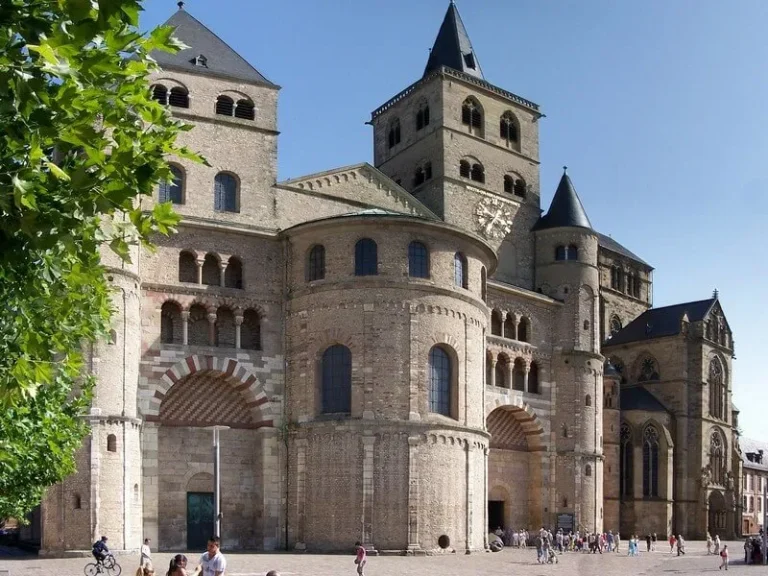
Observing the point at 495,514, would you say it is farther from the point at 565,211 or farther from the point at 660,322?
the point at 660,322

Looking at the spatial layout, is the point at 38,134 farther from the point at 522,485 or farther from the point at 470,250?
the point at 522,485

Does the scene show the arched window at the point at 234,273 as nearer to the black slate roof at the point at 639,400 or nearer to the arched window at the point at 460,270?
the arched window at the point at 460,270

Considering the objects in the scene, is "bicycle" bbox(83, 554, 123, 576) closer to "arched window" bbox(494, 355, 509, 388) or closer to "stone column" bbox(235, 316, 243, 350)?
"stone column" bbox(235, 316, 243, 350)

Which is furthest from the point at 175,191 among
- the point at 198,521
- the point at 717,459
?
the point at 717,459

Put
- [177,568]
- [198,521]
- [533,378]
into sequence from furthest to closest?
[533,378] < [198,521] < [177,568]

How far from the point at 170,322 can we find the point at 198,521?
801 centimetres

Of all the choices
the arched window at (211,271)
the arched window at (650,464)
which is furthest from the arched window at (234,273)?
the arched window at (650,464)

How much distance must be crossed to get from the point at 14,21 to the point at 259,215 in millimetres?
37450

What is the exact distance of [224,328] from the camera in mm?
44031

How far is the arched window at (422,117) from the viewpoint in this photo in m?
60.6

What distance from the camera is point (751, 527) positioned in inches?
3654

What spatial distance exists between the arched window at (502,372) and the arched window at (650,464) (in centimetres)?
1811

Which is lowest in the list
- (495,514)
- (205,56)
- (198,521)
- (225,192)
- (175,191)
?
(495,514)

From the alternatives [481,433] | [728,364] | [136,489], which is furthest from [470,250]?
[728,364]
